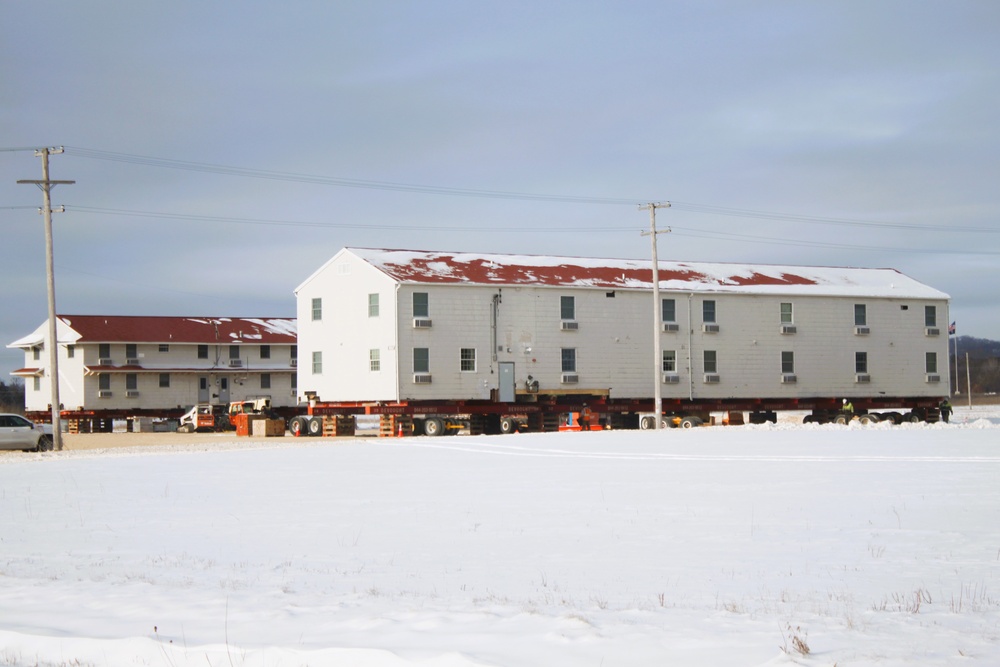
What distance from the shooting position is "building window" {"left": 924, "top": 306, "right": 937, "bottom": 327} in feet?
208

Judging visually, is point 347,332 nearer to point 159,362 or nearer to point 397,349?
point 397,349

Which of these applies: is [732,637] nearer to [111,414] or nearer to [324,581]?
[324,581]

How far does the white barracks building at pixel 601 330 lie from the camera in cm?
5116

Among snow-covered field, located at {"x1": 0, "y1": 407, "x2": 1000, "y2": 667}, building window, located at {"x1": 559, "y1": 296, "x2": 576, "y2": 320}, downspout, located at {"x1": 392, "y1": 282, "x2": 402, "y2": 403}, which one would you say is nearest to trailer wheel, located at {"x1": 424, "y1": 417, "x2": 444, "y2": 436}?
downspout, located at {"x1": 392, "y1": 282, "x2": 402, "y2": 403}

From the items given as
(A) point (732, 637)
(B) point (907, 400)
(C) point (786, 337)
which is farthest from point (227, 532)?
(B) point (907, 400)

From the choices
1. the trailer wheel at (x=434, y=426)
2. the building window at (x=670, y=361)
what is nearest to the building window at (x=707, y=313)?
the building window at (x=670, y=361)

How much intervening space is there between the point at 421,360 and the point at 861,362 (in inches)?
996

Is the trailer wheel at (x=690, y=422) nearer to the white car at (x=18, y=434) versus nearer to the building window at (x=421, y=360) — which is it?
the building window at (x=421, y=360)

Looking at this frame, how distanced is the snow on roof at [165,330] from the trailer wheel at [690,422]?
41.6 meters

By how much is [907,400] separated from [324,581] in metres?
55.6

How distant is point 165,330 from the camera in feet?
271

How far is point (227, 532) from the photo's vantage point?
15398 mm

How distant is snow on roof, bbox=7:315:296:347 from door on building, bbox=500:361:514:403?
37.6 m

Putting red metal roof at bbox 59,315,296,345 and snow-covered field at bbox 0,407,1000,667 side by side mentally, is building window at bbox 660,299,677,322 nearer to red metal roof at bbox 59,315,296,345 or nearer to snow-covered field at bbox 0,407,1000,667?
snow-covered field at bbox 0,407,1000,667
